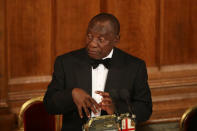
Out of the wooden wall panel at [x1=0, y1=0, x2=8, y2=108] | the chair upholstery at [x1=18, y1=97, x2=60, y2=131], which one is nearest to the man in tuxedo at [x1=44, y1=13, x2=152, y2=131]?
the chair upholstery at [x1=18, y1=97, x2=60, y2=131]

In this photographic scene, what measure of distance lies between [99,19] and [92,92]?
45 centimetres

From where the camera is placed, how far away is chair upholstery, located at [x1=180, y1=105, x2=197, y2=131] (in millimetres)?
3168

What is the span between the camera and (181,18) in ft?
17.9

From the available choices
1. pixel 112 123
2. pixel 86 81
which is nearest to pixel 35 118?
pixel 86 81

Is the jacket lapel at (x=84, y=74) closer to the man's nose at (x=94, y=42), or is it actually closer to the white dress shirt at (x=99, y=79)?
the white dress shirt at (x=99, y=79)

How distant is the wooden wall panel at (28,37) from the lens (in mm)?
4727

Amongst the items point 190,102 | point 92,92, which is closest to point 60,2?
point 190,102

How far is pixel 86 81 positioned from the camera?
2.94m

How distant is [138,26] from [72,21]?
72 cm

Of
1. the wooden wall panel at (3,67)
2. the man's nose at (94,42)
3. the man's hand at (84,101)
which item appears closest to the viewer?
the man's hand at (84,101)

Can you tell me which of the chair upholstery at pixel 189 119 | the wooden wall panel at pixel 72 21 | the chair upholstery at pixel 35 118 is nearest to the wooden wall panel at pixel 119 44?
the wooden wall panel at pixel 72 21

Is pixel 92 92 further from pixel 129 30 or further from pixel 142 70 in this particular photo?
pixel 129 30

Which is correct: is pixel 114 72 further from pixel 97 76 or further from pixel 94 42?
pixel 94 42

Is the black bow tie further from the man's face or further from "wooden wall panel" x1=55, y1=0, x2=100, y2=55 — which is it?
"wooden wall panel" x1=55, y1=0, x2=100, y2=55
